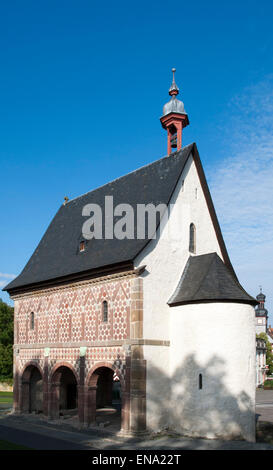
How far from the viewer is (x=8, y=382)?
51.5 meters

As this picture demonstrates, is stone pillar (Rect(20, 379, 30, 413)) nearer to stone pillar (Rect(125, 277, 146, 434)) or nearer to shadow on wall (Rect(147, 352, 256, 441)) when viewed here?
stone pillar (Rect(125, 277, 146, 434))

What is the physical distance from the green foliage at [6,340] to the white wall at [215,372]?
3674cm

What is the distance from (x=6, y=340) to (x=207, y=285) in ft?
129

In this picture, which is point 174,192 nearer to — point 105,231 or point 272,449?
point 105,231

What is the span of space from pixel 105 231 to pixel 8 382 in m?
34.9

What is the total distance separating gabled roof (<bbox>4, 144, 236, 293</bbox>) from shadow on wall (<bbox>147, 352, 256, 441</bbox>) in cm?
500

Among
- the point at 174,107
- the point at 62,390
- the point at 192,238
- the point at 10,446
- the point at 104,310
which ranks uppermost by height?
the point at 174,107

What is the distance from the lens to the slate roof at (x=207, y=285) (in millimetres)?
18828

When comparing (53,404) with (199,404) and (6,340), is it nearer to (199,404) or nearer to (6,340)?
(199,404)

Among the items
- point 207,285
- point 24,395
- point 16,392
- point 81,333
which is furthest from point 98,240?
point 16,392

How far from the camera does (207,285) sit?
63.6 feet

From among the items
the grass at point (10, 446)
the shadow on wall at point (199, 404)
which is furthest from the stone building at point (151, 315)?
the grass at point (10, 446)

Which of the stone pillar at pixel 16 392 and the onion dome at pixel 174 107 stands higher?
the onion dome at pixel 174 107

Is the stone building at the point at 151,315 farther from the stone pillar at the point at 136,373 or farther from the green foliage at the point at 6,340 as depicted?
the green foliage at the point at 6,340
